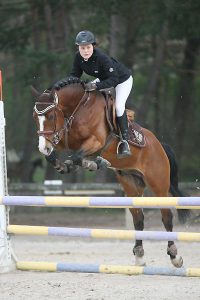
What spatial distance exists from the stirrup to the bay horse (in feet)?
0.24

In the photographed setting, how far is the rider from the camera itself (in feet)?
23.2

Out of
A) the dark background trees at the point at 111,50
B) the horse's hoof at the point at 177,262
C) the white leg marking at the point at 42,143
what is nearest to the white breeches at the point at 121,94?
the white leg marking at the point at 42,143

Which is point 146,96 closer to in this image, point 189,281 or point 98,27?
point 98,27

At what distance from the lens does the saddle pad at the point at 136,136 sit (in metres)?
7.72

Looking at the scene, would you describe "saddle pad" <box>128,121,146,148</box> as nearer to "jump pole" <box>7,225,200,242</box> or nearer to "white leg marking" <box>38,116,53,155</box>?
"white leg marking" <box>38,116,53,155</box>

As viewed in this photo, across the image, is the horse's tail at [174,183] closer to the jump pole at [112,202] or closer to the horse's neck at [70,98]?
the horse's neck at [70,98]

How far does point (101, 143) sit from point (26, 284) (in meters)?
1.70

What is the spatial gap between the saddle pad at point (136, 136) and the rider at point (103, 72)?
224mm

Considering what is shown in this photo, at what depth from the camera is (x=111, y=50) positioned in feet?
48.8

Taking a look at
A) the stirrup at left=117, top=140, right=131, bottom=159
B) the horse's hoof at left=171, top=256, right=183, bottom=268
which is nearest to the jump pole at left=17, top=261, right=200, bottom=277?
the horse's hoof at left=171, top=256, right=183, bottom=268

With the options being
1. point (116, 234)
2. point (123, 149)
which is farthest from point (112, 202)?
point (123, 149)

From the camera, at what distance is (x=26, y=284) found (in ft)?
20.9

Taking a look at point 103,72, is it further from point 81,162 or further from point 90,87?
point 81,162

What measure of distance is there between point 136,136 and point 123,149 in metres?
0.41
